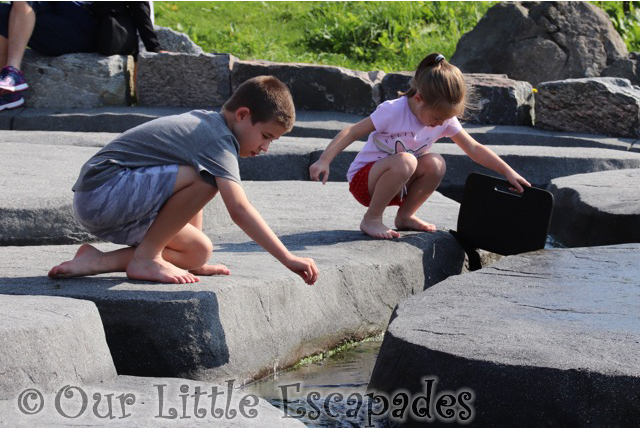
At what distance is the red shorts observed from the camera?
12.7ft

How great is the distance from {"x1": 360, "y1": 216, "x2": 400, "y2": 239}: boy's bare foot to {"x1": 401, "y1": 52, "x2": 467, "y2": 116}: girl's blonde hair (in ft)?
1.57

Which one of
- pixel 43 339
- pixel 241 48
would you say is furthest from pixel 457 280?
pixel 241 48

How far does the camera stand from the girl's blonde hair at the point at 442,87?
3.61 meters

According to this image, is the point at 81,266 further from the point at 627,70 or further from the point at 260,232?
the point at 627,70

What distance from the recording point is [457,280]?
301cm

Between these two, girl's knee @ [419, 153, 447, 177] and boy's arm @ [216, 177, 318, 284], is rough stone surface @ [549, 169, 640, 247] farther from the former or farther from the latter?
boy's arm @ [216, 177, 318, 284]

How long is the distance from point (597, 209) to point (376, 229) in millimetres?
1088

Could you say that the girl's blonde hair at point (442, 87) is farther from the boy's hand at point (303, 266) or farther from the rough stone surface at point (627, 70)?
the rough stone surface at point (627, 70)

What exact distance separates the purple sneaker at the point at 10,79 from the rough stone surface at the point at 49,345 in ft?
14.1

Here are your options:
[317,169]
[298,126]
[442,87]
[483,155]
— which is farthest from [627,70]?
[317,169]

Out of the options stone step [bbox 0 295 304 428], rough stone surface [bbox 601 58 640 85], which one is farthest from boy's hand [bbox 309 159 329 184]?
rough stone surface [bbox 601 58 640 85]

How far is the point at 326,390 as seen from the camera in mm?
2686

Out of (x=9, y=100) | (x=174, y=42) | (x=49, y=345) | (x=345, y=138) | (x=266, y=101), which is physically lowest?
(x=9, y=100)

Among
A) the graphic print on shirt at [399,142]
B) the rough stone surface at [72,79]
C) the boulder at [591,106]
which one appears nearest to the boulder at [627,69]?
the boulder at [591,106]
